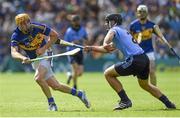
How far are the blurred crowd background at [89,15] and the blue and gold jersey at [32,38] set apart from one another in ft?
66.5

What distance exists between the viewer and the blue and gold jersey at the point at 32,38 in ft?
53.2

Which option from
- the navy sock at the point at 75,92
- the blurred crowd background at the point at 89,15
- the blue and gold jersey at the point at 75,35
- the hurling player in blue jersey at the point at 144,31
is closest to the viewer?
the navy sock at the point at 75,92

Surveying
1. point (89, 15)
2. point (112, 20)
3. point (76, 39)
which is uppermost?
point (112, 20)

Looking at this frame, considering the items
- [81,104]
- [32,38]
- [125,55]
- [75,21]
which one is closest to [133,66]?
[125,55]

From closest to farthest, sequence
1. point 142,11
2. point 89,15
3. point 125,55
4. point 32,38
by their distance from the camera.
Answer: point 125,55, point 32,38, point 142,11, point 89,15

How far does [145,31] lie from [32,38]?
6882 mm

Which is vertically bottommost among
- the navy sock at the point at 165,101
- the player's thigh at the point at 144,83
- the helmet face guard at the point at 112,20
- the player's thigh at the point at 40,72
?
the navy sock at the point at 165,101

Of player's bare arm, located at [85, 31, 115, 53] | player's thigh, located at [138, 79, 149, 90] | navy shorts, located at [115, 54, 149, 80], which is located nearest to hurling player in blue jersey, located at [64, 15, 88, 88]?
player's thigh, located at [138, 79, 149, 90]

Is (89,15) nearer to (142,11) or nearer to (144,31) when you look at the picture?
(144,31)

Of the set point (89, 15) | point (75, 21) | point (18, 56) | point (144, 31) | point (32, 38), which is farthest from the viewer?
point (89, 15)

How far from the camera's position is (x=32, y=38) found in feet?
53.5

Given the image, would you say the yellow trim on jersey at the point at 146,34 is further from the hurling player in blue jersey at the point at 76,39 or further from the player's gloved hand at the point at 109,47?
the player's gloved hand at the point at 109,47

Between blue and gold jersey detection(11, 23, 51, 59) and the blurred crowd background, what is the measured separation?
20275mm

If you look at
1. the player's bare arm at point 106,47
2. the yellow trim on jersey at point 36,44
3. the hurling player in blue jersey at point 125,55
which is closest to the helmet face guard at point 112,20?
the hurling player in blue jersey at point 125,55
